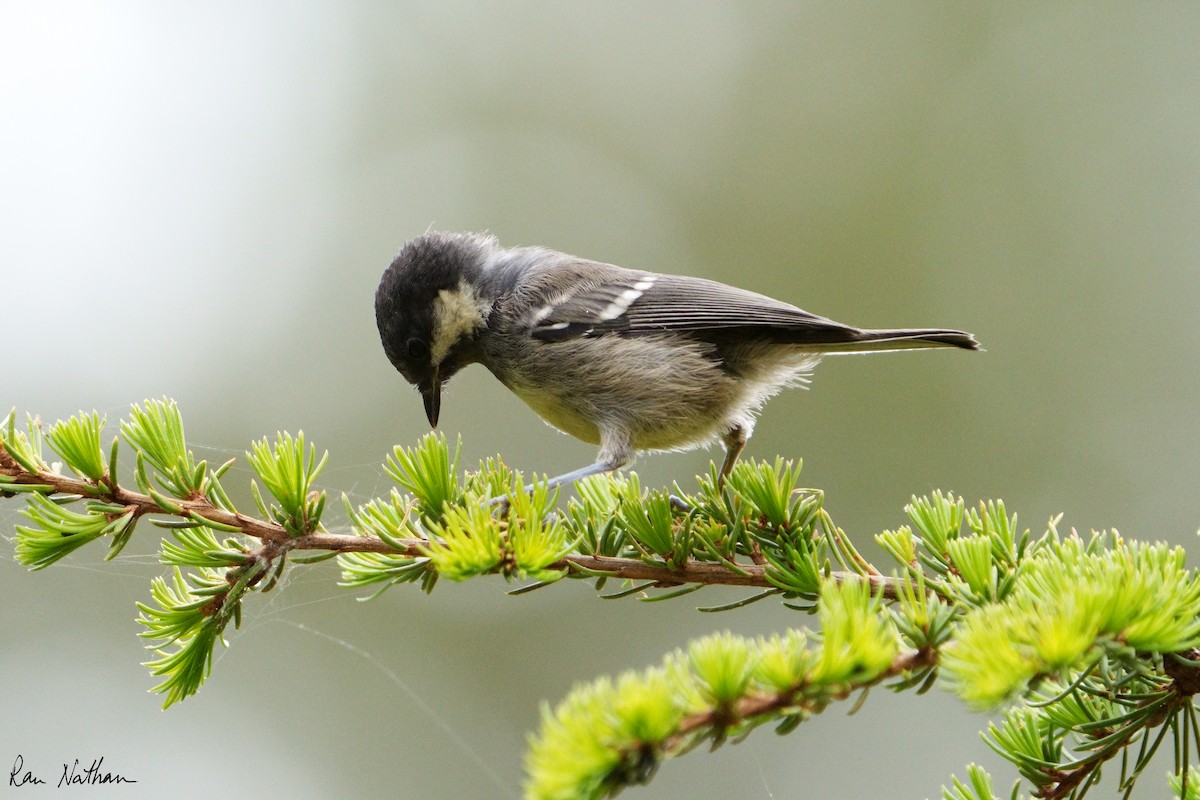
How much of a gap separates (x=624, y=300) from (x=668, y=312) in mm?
198

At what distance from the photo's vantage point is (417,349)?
128 inches

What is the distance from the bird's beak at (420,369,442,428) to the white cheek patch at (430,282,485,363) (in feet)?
0.34

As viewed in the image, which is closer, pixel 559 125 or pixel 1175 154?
pixel 1175 154

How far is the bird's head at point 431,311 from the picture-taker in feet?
10.6

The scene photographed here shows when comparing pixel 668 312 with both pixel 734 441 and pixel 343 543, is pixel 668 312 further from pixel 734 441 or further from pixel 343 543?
pixel 343 543

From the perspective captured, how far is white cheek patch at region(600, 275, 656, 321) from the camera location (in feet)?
10.8

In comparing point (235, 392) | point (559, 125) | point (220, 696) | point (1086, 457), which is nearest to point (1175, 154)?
Result: point (1086, 457)

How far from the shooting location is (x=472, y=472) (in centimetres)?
184

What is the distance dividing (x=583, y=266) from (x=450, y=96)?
4620 millimetres

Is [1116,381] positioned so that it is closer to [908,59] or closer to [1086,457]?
[1086,457]

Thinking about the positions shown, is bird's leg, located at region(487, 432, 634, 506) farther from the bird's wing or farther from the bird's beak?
the bird's beak

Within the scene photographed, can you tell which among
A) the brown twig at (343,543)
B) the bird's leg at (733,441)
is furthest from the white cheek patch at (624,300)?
the brown twig at (343,543)

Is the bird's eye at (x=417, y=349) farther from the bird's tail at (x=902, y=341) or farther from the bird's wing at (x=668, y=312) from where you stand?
the bird's tail at (x=902, y=341)
